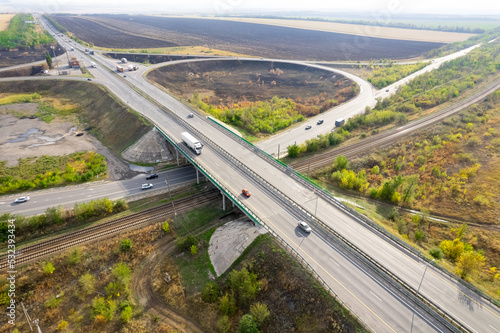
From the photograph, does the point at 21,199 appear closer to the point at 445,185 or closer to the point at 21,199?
the point at 21,199

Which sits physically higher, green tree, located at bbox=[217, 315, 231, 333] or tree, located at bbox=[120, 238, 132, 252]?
tree, located at bbox=[120, 238, 132, 252]

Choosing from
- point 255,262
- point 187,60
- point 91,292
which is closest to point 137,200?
point 91,292

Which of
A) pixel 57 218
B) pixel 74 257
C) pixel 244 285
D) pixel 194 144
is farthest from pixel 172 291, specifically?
pixel 194 144

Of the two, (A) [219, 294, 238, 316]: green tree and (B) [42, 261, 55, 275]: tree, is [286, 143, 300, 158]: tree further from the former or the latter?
(B) [42, 261, 55, 275]: tree

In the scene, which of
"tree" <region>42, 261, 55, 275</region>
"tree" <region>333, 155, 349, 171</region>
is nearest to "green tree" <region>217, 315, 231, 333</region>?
"tree" <region>42, 261, 55, 275</region>

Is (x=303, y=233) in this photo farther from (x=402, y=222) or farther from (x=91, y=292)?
(x=91, y=292)

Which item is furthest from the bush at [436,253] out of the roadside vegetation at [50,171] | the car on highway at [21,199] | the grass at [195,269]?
the car on highway at [21,199]

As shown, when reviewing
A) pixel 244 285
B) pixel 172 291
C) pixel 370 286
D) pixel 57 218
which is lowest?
pixel 172 291
